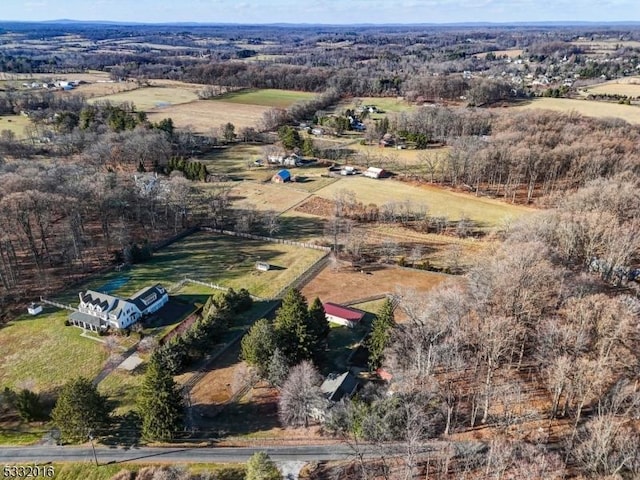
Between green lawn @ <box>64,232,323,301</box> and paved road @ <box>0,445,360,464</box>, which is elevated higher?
green lawn @ <box>64,232,323,301</box>

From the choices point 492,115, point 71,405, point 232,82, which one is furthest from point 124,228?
point 232,82

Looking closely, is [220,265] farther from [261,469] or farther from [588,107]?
[588,107]

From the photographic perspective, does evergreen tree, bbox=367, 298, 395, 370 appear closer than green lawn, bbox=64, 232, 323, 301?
Yes

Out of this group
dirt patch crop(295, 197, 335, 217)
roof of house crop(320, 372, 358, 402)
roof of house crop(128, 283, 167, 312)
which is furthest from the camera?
dirt patch crop(295, 197, 335, 217)

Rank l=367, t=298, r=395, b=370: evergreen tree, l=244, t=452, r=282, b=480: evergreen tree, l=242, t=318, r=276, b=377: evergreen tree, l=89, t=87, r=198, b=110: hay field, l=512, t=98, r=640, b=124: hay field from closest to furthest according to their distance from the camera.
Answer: l=244, t=452, r=282, b=480: evergreen tree < l=242, t=318, r=276, b=377: evergreen tree < l=367, t=298, r=395, b=370: evergreen tree < l=512, t=98, r=640, b=124: hay field < l=89, t=87, r=198, b=110: hay field

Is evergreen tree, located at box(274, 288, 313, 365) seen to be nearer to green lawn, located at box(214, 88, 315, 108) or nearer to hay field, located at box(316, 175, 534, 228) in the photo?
hay field, located at box(316, 175, 534, 228)

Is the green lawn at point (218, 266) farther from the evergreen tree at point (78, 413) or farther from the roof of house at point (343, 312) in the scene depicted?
the evergreen tree at point (78, 413)

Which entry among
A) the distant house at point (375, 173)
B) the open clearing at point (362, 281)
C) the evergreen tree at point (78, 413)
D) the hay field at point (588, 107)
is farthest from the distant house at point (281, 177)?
the hay field at point (588, 107)

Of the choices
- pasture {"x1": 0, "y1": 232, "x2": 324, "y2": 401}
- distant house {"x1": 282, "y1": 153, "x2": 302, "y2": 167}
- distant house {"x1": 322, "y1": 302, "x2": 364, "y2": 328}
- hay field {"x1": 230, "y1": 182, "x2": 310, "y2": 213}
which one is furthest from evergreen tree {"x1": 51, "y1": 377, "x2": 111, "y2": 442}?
distant house {"x1": 282, "y1": 153, "x2": 302, "y2": 167}
